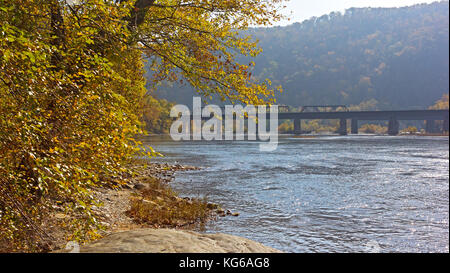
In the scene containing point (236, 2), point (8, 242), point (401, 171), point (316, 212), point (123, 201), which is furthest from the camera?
point (401, 171)

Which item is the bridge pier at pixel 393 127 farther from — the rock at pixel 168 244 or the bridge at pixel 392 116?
the rock at pixel 168 244

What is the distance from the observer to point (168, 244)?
6.27 meters

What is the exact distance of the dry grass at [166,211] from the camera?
Answer: 1499cm

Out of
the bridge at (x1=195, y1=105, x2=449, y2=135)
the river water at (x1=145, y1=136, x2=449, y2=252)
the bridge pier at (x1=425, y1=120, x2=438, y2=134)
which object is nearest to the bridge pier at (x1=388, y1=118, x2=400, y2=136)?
the bridge at (x1=195, y1=105, x2=449, y2=135)

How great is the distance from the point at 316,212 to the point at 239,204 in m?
3.72

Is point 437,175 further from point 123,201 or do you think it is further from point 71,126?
point 71,126

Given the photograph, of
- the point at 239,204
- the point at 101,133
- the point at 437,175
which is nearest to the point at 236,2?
the point at 101,133

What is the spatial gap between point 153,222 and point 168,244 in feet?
29.2

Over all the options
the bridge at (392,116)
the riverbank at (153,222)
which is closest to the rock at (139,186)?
Result: the riverbank at (153,222)

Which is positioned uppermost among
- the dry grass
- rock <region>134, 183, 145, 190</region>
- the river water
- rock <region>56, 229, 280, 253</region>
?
rock <region>56, 229, 280, 253</region>

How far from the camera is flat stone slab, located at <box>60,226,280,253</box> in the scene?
606 cm

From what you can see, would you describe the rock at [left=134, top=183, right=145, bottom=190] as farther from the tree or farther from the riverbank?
the tree

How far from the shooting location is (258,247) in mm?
7008

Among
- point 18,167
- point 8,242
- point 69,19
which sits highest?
point 69,19
